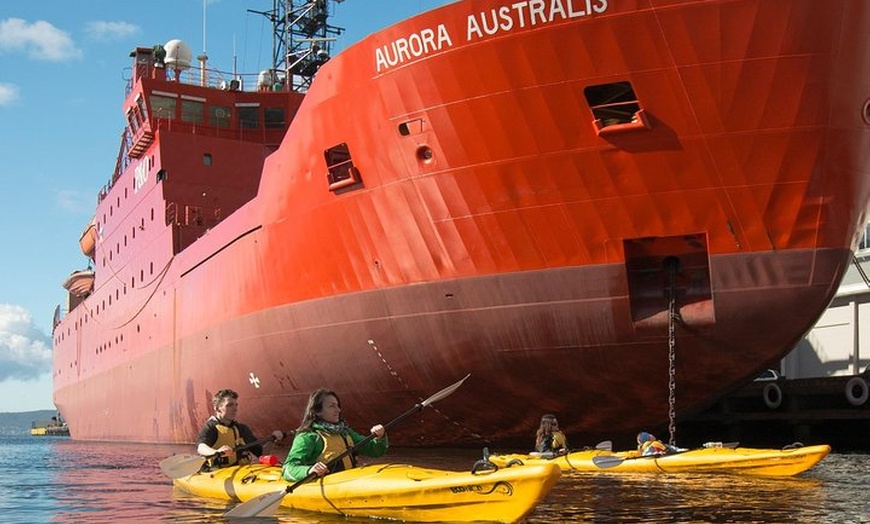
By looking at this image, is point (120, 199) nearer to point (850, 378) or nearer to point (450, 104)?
point (450, 104)

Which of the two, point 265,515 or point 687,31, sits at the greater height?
point 687,31

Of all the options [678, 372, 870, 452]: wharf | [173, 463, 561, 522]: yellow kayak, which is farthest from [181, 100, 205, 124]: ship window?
[173, 463, 561, 522]: yellow kayak

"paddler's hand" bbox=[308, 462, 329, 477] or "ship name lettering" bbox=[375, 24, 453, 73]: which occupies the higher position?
"ship name lettering" bbox=[375, 24, 453, 73]

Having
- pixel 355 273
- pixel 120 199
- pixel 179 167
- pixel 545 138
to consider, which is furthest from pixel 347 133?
pixel 120 199

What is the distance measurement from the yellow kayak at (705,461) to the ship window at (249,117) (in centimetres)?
1857

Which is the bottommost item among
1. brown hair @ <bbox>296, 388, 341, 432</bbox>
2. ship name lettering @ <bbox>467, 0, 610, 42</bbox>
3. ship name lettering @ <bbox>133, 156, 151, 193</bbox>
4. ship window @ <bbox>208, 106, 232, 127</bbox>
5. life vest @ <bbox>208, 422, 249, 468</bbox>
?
life vest @ <bbox>208, 422, 249, 468</bbox>

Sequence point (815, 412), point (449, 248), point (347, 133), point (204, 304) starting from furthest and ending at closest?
point (204, 304) < point (815, 412) < point (347, 133) < point (449, 248)

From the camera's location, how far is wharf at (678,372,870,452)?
15844 mm

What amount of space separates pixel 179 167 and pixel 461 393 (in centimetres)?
1432

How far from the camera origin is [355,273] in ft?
49.2

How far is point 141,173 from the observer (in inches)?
1097

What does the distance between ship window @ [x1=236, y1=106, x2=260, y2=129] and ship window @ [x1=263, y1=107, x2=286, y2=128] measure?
240mm

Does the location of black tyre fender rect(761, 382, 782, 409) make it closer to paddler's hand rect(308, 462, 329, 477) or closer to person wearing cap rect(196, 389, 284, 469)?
person wearing cap rect(196, 389, 284, 469)

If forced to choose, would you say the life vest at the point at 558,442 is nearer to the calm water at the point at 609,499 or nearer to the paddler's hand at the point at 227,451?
the calm water at the point at 609,499
